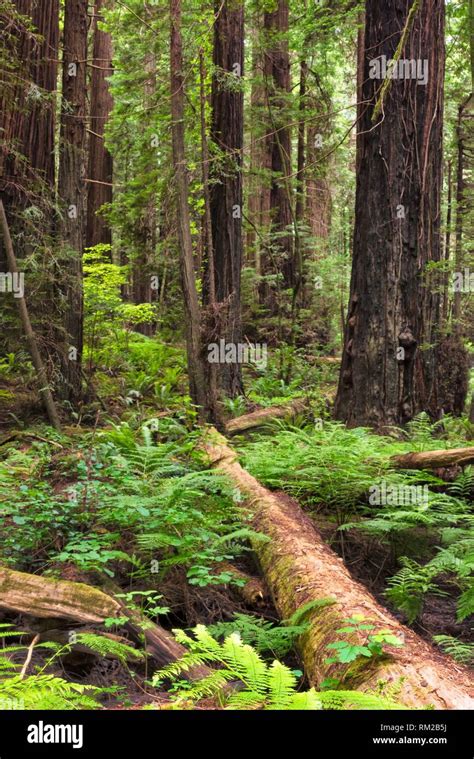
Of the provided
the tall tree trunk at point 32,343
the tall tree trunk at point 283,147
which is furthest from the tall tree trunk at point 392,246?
the tall tree trunk at point 283,147

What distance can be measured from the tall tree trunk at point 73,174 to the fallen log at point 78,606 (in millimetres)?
6439

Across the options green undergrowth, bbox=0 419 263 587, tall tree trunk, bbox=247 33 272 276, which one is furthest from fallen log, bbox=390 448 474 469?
tall tree trunk, bbox=247 33 272 276

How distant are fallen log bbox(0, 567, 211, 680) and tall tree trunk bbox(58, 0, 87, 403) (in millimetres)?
6439

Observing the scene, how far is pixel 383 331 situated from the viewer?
8539 millimetres

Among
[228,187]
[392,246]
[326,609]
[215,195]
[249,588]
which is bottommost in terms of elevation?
[249,588]

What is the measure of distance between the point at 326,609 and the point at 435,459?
9.10 ft

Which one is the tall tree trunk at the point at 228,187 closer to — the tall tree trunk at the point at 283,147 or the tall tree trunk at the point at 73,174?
the tall tree trunk at the point at 73,174

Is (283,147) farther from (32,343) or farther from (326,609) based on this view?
(326,609)

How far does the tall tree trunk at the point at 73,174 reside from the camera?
33.1 feet

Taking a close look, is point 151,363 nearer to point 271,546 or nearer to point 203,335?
point 203,335

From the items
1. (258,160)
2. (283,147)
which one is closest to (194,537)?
(283,147)

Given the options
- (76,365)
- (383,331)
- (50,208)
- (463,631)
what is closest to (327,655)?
(463,631)

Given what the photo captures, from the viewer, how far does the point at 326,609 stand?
3500mm

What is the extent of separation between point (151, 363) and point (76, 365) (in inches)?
128
